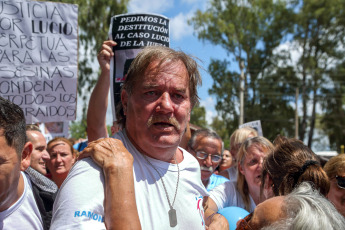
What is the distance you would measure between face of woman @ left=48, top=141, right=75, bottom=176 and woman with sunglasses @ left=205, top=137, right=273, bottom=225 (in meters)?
1.84

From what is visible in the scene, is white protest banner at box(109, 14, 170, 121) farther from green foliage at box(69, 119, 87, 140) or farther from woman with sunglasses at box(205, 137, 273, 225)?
green foliage at box(69, 119, 87, 140)

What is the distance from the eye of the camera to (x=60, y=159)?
4199 mm

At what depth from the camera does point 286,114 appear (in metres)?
28.1

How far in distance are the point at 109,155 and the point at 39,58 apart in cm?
237

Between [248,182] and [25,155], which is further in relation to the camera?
[248,182]

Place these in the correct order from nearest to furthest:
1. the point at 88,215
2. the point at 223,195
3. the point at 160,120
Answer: the point at 88,215, the point at 160,120, the point at 223,195

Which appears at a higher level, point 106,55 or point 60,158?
point 106,55

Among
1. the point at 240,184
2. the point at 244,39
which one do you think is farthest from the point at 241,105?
the point at 240,184

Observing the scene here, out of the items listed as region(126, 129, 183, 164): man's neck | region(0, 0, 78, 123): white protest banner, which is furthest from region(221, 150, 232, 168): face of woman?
region(126, 129, 183, 164): man's neck

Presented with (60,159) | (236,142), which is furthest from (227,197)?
(60,159)

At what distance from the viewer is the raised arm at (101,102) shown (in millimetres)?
2566

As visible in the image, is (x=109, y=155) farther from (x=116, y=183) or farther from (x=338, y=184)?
(x=338, y=184)

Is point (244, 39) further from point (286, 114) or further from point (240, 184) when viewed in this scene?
point (240, 184)

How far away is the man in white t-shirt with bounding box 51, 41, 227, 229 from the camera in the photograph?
→ 1442mm
